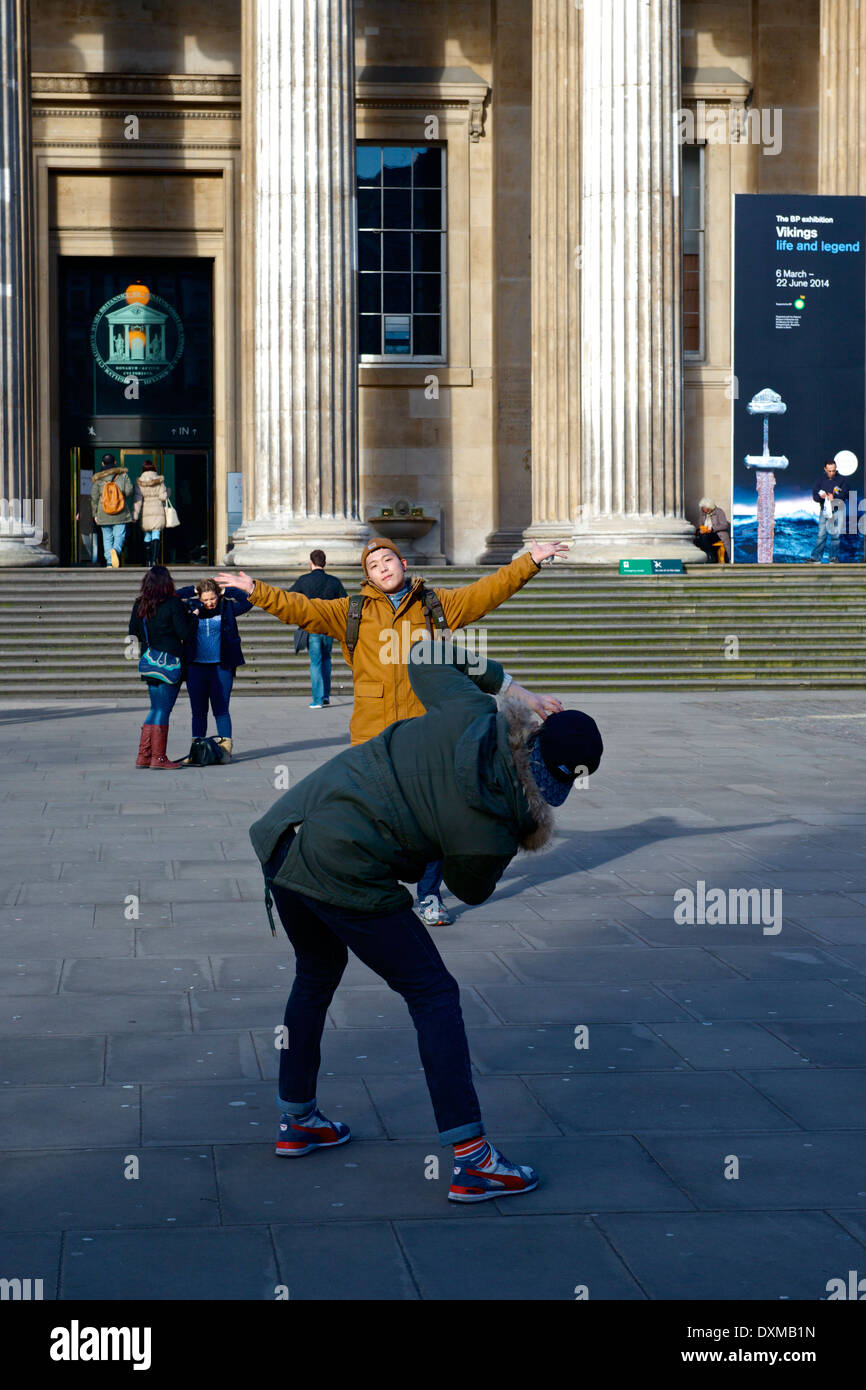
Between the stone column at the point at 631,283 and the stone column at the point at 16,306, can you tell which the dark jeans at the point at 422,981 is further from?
the stone column at the point at 16,306

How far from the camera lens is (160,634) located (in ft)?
45.5

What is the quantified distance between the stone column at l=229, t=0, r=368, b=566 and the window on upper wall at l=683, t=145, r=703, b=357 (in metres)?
9.43

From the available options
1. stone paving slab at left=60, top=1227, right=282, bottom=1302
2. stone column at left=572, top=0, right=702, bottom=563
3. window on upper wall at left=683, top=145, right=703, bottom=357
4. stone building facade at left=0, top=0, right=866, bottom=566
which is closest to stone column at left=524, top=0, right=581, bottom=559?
stone building facade at left=0, top=0, right=866, bottom=566

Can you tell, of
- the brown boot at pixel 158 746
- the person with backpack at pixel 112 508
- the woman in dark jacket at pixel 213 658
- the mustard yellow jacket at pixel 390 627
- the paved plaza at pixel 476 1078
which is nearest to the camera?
the paved plaza at pixel 476 1078

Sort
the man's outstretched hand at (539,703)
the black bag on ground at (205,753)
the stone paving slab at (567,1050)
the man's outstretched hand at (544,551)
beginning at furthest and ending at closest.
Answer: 1. the black bag on ground at (205,753)
2. the man's outstretched hand at (544,551)
3. the stone paving slab at (567,1050)
4. the man's outstretched hand at (539,703)

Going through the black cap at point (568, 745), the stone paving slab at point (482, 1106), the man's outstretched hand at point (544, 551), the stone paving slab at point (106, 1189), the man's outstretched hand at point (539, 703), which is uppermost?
the man's outstretched hand at point (544, 551)

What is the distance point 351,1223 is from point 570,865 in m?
5.27

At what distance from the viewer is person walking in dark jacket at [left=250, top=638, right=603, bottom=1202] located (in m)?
4.39

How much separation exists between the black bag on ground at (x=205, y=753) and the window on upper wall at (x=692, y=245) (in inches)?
799

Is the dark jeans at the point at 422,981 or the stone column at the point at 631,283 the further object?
the stone column at the point at 631,283

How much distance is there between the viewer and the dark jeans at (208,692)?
14273mm

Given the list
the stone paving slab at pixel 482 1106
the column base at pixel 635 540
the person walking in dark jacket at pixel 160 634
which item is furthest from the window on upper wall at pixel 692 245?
the stone paving slab at pixel 482 1106

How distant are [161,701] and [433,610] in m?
6.61

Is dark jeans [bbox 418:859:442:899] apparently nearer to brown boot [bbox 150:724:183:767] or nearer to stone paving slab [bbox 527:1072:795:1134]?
stone paving slab [bbox 527:1072:795:1134]
